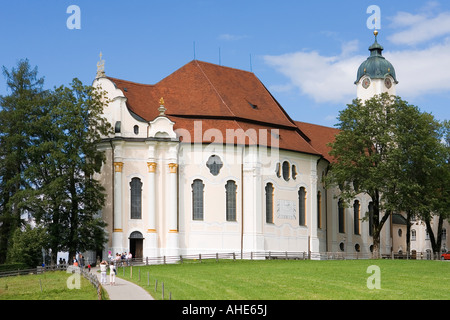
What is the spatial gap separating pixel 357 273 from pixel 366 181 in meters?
17.2

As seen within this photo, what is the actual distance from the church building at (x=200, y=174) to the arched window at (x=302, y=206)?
0.35 feet

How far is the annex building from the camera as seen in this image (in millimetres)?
60000

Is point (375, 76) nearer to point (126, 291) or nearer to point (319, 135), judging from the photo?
point (319, 135)

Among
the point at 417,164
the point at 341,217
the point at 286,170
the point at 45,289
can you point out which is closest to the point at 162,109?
the point at 286,170

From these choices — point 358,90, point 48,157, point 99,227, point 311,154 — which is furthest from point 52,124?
point 358,90

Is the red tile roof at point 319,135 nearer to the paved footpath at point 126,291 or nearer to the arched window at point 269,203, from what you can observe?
the arched window at point 269,203

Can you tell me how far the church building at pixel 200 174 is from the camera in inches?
2362

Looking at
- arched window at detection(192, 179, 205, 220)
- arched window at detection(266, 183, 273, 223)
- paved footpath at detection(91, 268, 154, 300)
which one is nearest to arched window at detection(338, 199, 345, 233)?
arched window at detection(266, 183, 273, 223)

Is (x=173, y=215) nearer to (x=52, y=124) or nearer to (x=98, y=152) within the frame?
(x=98, y=152)

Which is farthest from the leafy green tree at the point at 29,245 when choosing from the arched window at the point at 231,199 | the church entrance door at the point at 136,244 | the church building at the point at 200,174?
the arched window at the point at 231,199

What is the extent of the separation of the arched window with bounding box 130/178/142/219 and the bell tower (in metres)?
36.5

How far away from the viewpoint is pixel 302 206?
66.2 meters

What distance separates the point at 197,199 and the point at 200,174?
81.3 inches

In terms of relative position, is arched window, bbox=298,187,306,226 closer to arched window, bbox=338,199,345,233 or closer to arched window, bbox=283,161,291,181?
arched window, bbox=283,161,291,181
